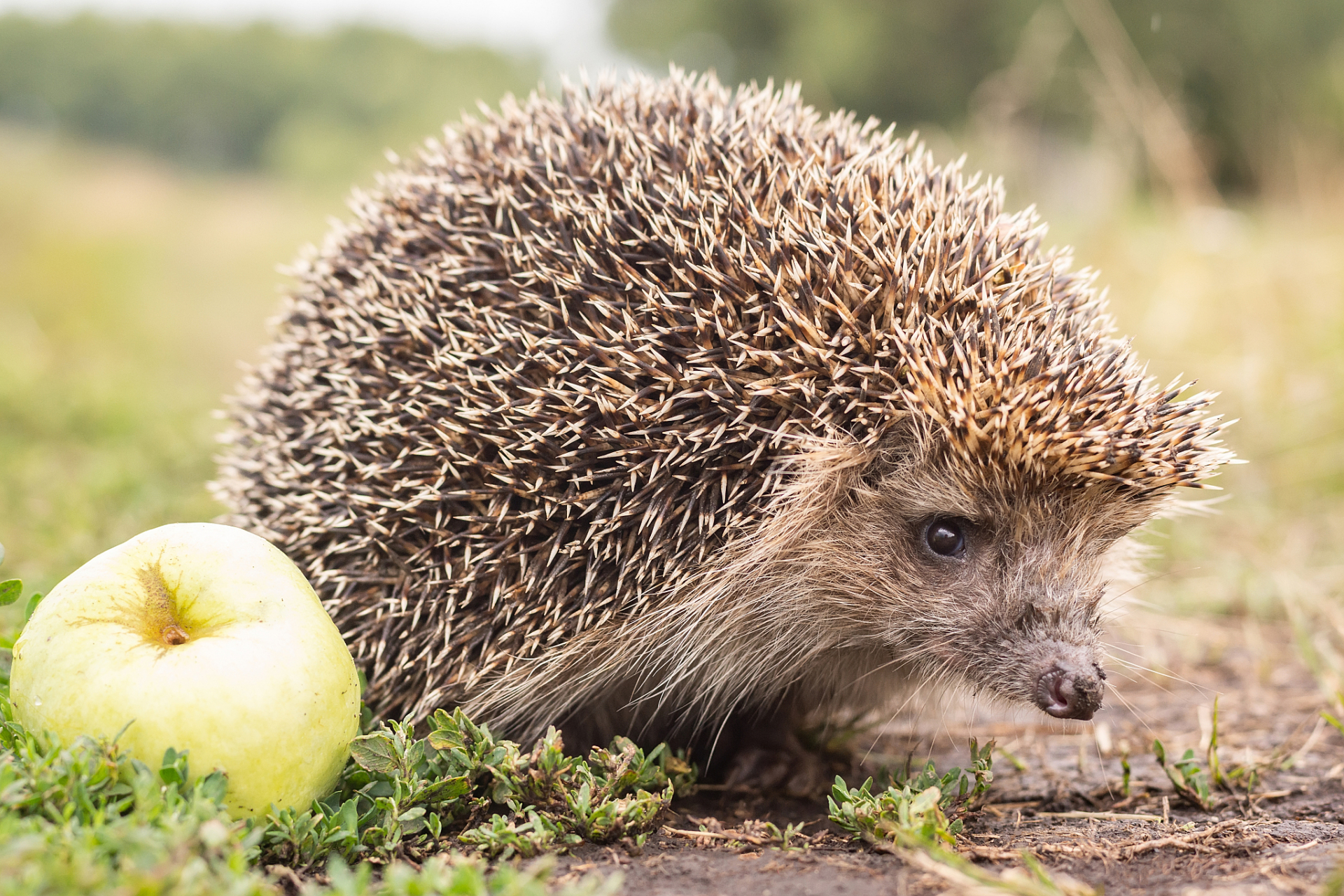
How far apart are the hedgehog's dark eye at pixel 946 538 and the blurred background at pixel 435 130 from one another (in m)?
1.55

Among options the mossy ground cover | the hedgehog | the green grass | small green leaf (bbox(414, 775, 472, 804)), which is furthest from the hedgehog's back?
the green grass

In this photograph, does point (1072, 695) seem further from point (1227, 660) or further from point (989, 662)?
point (1227, 660)

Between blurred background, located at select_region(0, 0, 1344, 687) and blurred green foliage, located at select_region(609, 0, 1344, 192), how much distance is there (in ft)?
0.51

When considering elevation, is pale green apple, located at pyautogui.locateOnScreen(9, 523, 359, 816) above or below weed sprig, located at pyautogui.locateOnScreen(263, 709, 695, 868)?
above

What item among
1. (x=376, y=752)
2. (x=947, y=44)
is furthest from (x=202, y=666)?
(x=947, y=44)

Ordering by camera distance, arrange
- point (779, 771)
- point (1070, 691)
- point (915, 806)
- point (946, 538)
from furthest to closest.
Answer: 1. point (779, 771)
2. point (946, 538)
3. point (1070, 691)
4. point (915, 806)

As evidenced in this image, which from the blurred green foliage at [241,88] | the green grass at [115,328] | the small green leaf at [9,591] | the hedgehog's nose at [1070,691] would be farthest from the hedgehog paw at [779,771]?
the blurred green foliage at [241,88]

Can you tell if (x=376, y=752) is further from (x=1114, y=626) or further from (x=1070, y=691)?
(x=1114, y=626)

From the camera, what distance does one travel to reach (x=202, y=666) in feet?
10.0

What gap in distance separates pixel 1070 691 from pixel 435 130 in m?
18.6

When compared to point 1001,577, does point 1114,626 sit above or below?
below

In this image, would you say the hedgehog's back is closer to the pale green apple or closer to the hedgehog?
the hedgehog

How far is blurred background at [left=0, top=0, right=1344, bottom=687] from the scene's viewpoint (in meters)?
7.56

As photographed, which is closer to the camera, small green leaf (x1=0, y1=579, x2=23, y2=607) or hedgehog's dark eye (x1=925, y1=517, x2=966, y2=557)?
small green leaf (x1=0, y1=579, x2=23, y2=607)
